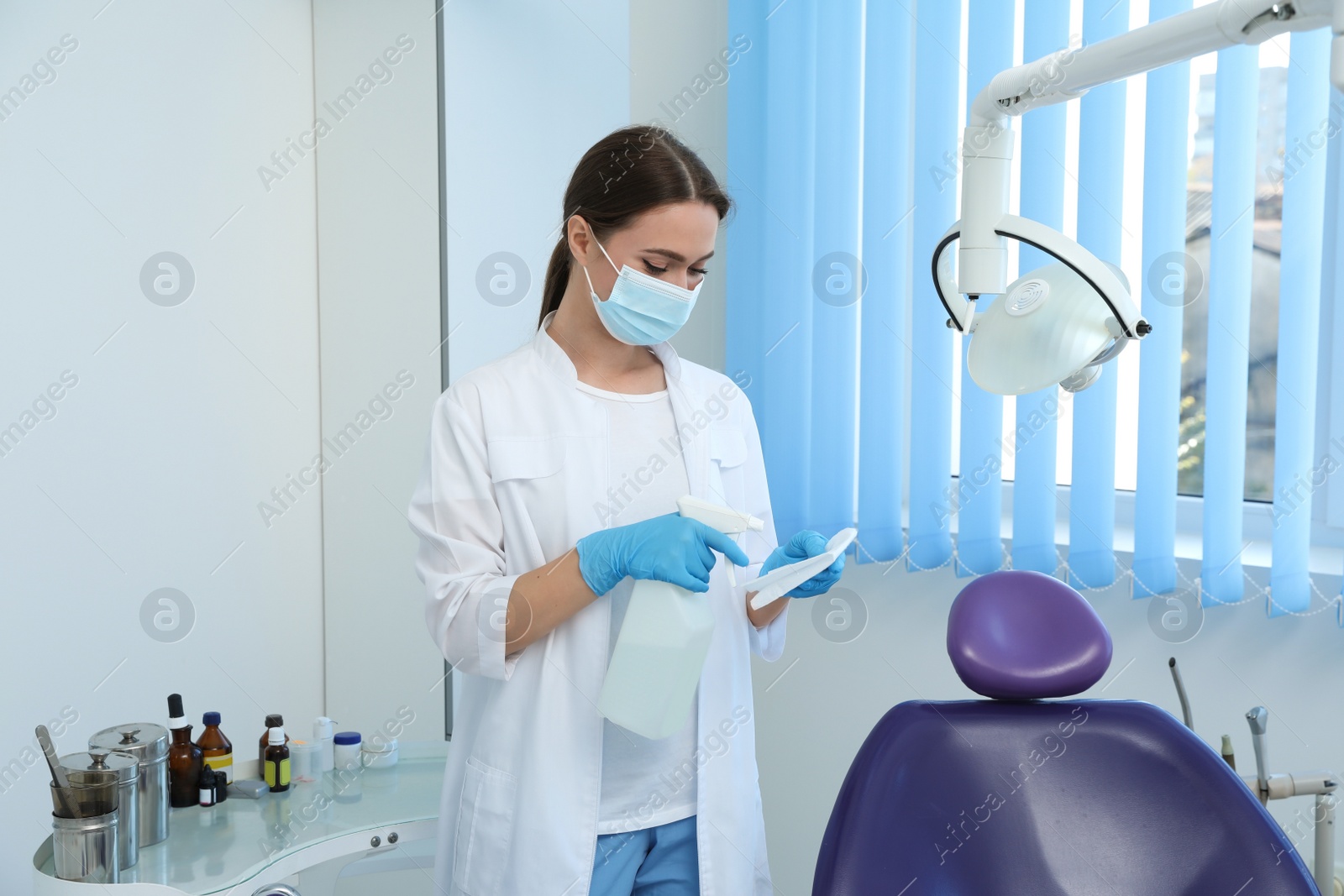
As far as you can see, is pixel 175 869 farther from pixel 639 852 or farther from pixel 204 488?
pixel 204 488

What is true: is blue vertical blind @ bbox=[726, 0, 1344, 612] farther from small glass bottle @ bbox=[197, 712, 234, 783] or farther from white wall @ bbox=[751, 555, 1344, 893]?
small glass bottle @ bbox=[197, 712, 234, 783]

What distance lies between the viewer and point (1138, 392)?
69.3 inches

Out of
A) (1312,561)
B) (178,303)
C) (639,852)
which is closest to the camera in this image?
(639,852)

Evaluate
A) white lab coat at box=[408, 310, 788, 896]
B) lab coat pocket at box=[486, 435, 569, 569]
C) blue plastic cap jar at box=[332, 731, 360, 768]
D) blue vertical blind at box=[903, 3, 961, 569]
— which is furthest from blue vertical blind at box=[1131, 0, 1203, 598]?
blue plastic cap jar at box=[332, 731, 360, 768]

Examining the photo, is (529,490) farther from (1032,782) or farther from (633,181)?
(1032,782)

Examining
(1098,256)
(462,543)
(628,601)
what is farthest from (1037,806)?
(1098,256)

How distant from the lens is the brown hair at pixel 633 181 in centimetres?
130

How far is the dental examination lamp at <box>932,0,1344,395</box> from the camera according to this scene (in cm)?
74

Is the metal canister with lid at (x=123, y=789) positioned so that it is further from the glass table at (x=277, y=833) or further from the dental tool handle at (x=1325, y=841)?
the dental tool handle at (x=1325, y=841)

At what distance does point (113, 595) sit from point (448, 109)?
1.09 m

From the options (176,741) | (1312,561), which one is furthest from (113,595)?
(1312,561)

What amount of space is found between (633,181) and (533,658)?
24.0 inches

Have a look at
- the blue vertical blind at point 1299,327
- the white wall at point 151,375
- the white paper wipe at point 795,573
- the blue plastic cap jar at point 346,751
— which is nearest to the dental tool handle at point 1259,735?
the blue vertical blind at point 1299,327

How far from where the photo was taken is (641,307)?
1.32 metres
